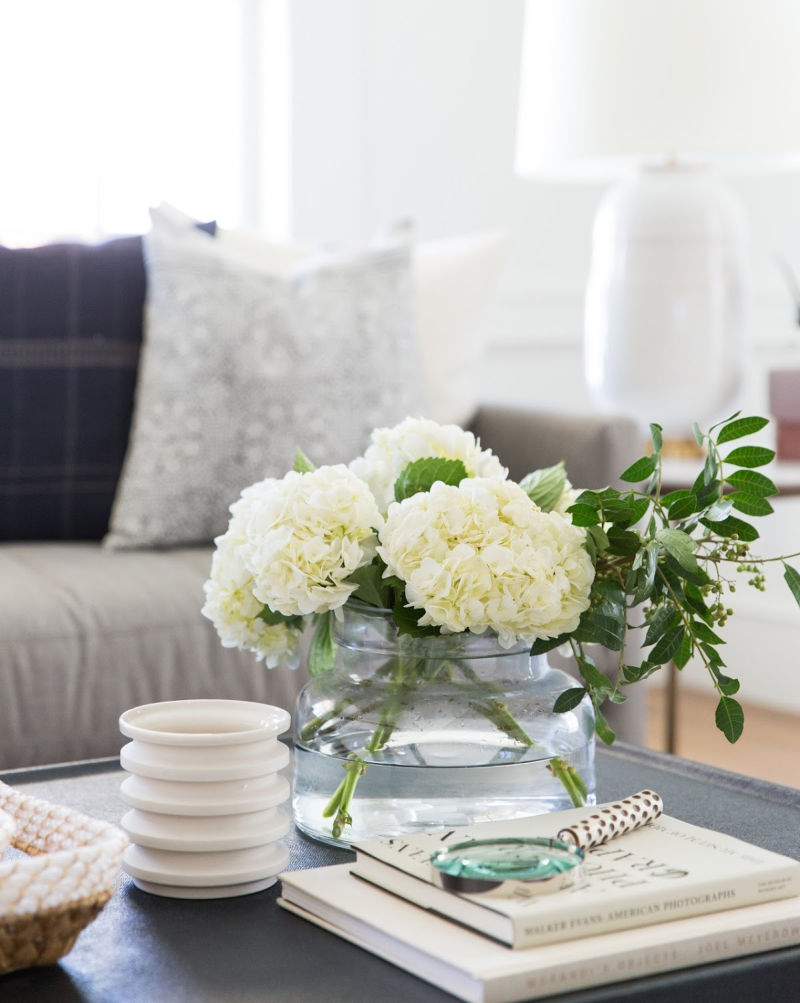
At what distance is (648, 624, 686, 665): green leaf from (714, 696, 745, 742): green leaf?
1.8 inches

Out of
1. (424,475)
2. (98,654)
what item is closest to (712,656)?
(424,475)

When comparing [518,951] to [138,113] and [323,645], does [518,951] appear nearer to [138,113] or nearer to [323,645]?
[323,645]

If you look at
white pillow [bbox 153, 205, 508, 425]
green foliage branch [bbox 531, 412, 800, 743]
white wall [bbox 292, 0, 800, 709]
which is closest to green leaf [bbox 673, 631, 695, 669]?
green foliage branch [bbox 531, 412, 800, 743]

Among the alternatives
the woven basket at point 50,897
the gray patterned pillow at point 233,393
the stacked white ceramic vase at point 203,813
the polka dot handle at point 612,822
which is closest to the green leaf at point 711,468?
the polka dot handle at point 612,822

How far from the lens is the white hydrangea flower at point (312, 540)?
→ 3.05ft

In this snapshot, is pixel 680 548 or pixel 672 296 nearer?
pixel 680 548

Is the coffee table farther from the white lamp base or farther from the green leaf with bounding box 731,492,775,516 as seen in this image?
the white lamp base

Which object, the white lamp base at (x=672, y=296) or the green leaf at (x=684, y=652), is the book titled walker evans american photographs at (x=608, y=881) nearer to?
the green leaf at (x=684, y=652)

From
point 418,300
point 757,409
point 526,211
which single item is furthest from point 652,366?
point 757,409

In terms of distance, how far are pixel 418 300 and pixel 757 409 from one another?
1629 mm

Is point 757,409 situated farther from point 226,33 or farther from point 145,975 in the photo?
point 145,975

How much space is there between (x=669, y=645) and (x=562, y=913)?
0.26 metres

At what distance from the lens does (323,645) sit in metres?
1.04

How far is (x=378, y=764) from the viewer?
3.11 ft
